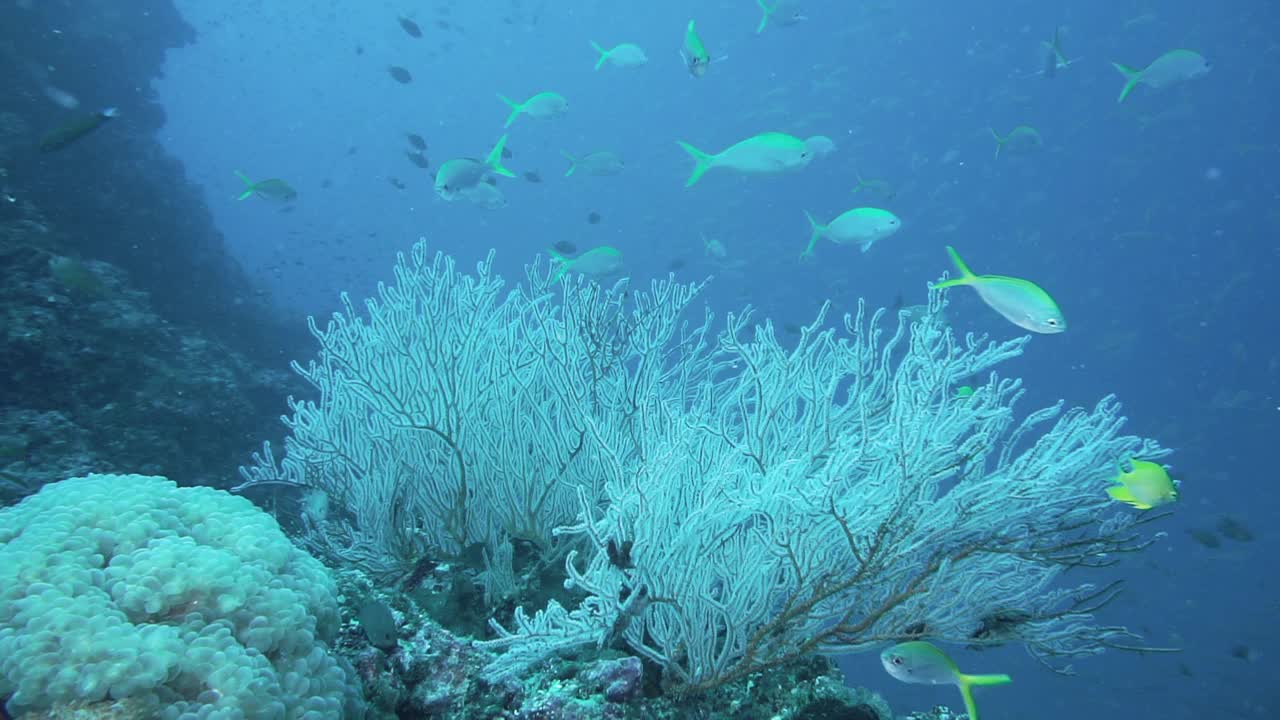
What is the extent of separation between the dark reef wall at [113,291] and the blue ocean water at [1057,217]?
5185 mm

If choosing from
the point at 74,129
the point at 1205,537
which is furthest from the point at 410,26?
the point at 1205,537

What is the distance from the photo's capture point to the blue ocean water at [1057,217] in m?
24.2

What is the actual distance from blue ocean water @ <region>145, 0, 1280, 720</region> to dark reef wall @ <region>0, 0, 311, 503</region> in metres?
5.19

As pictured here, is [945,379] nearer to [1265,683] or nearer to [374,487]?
[374,487]

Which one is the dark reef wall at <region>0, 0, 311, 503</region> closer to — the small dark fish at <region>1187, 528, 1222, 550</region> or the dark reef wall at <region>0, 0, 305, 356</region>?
the dark reef wall at <region>0, 0, 305, 356</region>

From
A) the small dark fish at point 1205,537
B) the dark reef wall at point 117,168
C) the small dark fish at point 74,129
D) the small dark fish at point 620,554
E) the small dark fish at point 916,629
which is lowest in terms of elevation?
the small dark fish at point 1205,537

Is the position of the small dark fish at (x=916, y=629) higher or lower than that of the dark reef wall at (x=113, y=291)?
lower

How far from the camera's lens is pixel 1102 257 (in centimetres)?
3409

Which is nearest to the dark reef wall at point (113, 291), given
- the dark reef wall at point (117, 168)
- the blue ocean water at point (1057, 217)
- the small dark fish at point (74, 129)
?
the dark reef wall at point (117, 168)

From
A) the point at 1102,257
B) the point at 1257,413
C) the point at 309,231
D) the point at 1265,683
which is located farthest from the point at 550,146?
the point at 1265,683

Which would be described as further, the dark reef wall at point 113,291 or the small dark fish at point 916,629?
the dark reef wall at point 113,291

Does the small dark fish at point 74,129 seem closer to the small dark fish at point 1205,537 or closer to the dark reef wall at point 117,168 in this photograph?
the dark reef wall at point 117,168

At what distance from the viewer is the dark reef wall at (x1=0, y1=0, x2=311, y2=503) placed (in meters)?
6.54

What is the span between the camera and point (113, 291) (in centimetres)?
858
